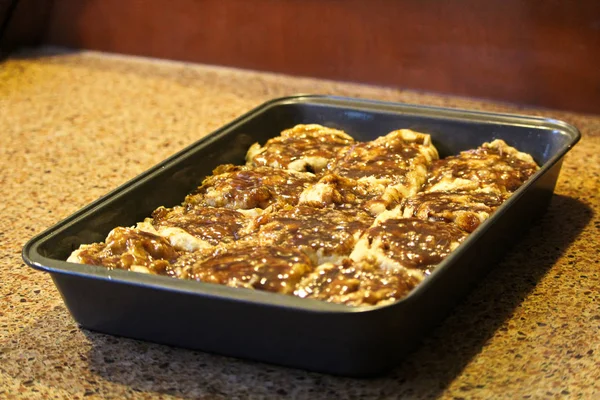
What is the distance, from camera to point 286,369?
3.82ft

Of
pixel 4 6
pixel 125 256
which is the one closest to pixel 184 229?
pixel 125 256

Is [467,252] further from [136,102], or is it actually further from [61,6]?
[61,6]

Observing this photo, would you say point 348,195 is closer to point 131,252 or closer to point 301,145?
point 301,145

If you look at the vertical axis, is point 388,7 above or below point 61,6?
above

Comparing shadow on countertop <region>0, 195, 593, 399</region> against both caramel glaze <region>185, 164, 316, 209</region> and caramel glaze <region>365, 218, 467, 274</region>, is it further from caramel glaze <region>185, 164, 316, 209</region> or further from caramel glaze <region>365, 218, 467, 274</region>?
caramel glaze <region>185, 164, 316, 209</region>

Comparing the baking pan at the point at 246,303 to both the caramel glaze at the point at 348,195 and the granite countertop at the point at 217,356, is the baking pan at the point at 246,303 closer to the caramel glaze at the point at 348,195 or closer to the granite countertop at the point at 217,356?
the granite countertop at the point at 217,356

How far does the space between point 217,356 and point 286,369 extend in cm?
10

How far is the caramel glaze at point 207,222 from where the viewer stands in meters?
1.40

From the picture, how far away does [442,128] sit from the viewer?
5.89 ft

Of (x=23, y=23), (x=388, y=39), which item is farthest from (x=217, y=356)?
(x=23, y=23)

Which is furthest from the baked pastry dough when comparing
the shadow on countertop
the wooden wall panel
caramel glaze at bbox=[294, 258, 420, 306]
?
the wooden wall panel

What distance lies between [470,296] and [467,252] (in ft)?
0.50

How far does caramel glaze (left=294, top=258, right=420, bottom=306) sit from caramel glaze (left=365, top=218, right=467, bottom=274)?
38 millimetres

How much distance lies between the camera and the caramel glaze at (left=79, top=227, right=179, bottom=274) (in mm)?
1286
